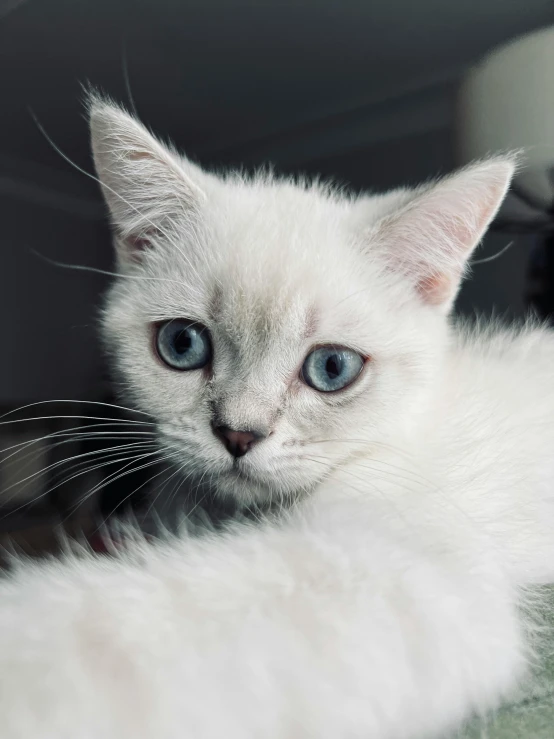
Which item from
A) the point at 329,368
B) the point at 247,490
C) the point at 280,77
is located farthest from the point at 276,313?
the point at 280,77

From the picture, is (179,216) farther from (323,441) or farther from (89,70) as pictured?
Result: (89,70)

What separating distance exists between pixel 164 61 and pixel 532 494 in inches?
58.9

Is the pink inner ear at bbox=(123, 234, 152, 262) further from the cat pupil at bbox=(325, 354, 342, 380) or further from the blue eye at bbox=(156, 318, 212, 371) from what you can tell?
the cat pupil at bbox=(325, 354, 342, 380)

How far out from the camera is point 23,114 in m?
1.99

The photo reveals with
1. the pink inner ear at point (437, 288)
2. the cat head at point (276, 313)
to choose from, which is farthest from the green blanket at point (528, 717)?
the pink inner ear at point (437, 288)

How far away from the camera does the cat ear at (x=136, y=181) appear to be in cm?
64

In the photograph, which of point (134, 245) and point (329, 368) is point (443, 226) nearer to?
point (329, 368)

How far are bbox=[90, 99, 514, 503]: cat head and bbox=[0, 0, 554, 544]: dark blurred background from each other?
0.63 meters

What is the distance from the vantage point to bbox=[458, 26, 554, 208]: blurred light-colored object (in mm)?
950

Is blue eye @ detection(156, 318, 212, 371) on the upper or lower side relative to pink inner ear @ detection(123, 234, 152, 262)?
lower

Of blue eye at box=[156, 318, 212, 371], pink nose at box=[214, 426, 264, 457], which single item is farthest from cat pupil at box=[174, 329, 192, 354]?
pink nose at box=[214, 426, 264, 457]

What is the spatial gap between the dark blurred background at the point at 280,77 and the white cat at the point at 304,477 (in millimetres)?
635

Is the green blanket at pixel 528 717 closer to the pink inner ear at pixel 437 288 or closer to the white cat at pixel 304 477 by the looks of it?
the white cat at pixel 304 477

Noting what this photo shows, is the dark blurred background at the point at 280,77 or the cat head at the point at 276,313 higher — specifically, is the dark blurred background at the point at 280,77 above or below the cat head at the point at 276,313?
above
